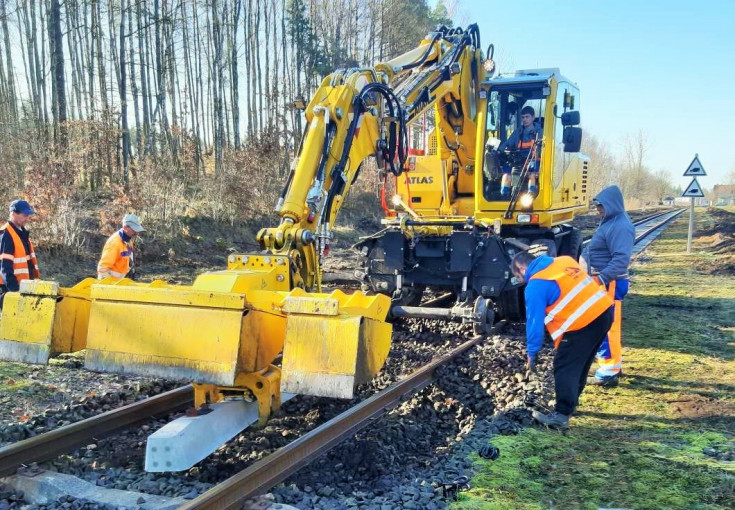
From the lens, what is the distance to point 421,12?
39.4 metres

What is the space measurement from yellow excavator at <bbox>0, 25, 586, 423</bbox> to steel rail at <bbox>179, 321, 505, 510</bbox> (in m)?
0.40

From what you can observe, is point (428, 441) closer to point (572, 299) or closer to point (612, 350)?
point (572, 299)

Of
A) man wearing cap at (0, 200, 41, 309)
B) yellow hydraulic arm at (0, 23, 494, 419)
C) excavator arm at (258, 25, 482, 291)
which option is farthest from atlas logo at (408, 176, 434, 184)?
man wearing cap at (0, 200, 41, 309)

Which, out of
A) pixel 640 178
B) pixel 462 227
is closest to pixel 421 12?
pixel 462 227

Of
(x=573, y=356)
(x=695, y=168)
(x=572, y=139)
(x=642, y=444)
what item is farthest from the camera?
(x=695, y=168)

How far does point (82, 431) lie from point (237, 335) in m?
1.58

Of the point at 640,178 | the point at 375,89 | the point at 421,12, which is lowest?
the point at 375,89

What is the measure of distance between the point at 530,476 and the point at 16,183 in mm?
13234

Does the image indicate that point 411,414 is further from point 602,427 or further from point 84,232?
point 84,232

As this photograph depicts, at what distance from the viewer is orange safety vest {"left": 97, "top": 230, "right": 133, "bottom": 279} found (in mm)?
7004

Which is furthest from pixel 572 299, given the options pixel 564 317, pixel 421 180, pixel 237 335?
pixel 421 180

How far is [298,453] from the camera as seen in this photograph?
3.82 meters

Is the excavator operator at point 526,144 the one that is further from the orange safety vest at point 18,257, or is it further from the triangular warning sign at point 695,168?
the triangular warning sign at point 695,168

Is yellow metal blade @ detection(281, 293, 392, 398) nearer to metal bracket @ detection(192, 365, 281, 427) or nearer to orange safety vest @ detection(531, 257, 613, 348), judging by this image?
metal bracket @ detection(192, 365, 281, 427)
